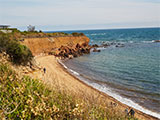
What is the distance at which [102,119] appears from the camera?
3947mm

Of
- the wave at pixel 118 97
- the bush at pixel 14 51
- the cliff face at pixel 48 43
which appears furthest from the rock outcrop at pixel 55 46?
the bush at pixel 14 51

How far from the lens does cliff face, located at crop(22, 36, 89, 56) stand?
38.0m

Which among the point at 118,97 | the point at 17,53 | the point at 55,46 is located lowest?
the point at 118,97

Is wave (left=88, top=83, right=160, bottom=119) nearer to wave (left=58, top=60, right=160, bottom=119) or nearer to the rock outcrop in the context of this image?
wave (left=58, top=60, right=160, bottom=119)

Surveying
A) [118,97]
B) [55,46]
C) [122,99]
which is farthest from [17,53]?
[55,46]

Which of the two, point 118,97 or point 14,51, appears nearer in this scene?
point 14,51

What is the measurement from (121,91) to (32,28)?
154 feet

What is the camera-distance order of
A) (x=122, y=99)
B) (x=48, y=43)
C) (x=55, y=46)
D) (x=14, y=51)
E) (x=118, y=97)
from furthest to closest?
1. (x=55, y=46)
2. (x=48, y=43)
3. (x=118, y=97)
4. (x=122, y=99)
5. (x=14, y=51)

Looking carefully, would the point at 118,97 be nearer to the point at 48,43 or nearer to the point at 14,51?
the point at 14,51

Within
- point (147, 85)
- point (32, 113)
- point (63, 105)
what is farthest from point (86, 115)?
point (147, 85)

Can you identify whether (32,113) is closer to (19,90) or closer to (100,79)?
(19,90)

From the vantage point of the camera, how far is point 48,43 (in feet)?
145

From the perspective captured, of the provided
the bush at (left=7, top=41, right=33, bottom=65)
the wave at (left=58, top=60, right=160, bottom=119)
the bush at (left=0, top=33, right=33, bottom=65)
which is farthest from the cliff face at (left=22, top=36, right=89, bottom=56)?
the bush at (left=7, top=41, right=33, bottom=65)

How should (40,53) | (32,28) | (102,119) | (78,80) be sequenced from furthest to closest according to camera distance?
A: (32,28) → (40,53) → (78,80) → (102,119)
